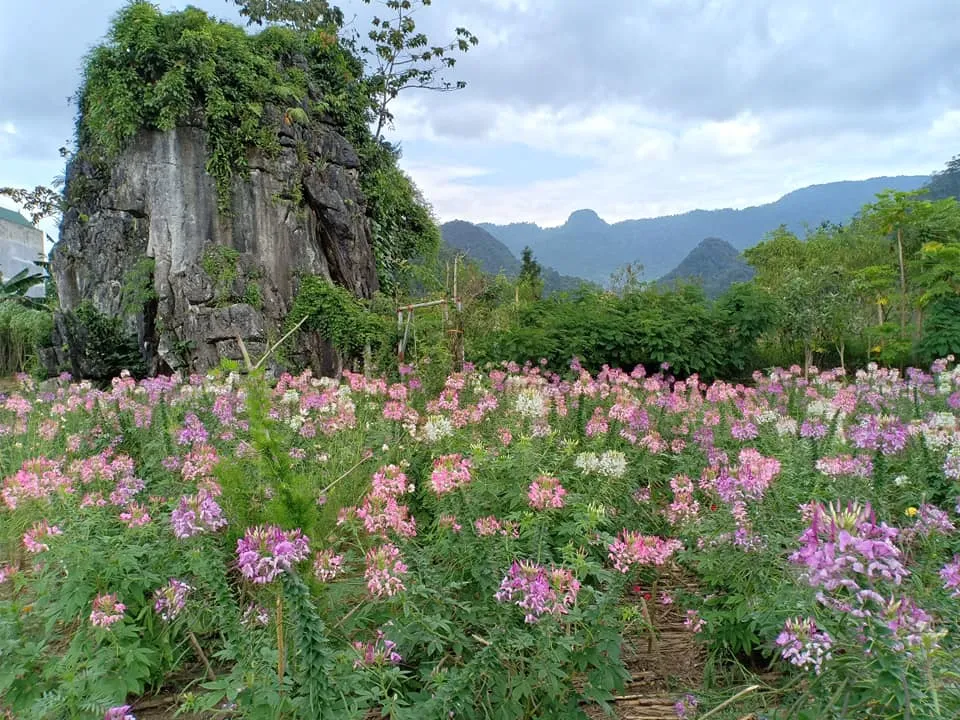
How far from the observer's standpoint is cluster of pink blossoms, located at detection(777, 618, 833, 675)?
4.27ft

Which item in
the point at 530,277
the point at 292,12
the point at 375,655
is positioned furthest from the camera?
the point at 530,277

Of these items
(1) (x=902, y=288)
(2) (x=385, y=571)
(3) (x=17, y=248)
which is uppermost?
(3) (x=17, y=248)

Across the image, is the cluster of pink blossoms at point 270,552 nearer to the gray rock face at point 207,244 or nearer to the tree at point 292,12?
the gray rock face at point 207,244

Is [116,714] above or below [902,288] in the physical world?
below

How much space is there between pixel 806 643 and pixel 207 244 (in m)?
11.7

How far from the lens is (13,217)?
36812 mm

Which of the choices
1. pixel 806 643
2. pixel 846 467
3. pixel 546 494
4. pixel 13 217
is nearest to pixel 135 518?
pixel 546 494

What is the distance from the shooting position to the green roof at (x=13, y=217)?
36.0m

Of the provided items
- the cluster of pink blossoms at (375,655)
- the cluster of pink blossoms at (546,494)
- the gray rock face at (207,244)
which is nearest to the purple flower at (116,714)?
the cluster of pink blossoms at (375,655)

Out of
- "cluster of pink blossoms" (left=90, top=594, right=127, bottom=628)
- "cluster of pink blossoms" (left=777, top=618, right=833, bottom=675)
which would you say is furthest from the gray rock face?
"cluster of pink blossoms" (left=777, top=618, right=833, bottom=675)

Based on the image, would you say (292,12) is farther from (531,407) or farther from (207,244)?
(531,407)

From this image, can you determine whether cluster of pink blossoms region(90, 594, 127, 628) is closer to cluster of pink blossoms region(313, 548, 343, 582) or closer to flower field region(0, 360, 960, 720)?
flower field region(0, 360, 960, 720)

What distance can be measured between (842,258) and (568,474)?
27.3 m

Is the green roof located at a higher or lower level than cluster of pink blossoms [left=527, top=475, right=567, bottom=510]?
higher
